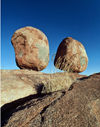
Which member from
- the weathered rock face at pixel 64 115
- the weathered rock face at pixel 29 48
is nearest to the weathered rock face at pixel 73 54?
the weathered rock face at pixel 29 48

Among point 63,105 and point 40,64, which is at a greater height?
point 40,64

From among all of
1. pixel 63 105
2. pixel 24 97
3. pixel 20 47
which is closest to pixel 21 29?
pixel 20 47

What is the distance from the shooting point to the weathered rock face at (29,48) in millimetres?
5223

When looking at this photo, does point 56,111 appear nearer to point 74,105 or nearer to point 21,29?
point 74,105

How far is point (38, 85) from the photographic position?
2641 mm

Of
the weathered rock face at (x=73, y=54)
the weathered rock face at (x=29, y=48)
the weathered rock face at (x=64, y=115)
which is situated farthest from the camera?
the weathered rock face at (x=73, y=54)

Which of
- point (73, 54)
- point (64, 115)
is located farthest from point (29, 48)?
point (64, 115)

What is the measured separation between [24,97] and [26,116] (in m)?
1.11

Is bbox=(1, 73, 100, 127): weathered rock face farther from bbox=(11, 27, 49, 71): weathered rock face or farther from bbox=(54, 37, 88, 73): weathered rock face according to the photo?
bbox=(54, 37, 88, 73): weathered rock face

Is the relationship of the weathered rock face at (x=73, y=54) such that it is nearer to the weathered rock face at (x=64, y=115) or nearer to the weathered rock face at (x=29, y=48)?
the weathered rock face at (x=29, y=48)

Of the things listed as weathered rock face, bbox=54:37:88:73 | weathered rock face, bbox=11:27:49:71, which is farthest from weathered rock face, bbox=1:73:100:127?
weathered rock face, bbox=54:37:88:73

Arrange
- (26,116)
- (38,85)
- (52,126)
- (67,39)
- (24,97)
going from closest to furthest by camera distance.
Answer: (52,126) < (26,116) < (24,97) < (38,85) < (67,39)

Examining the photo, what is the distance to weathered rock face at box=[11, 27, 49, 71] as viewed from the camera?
5.22m

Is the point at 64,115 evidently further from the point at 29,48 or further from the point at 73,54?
the point at 73,54
